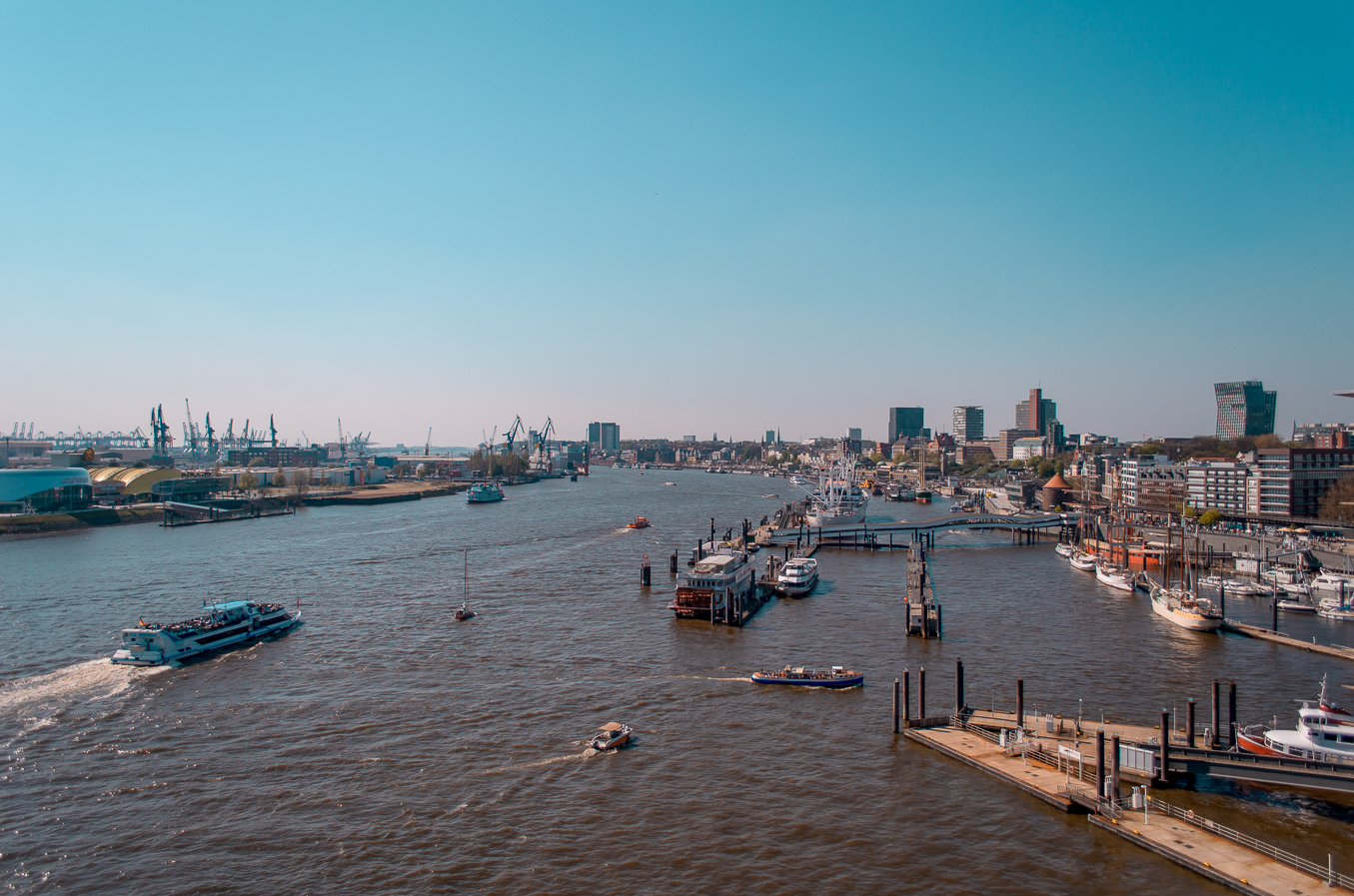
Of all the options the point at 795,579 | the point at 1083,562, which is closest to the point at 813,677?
the point at 795,579

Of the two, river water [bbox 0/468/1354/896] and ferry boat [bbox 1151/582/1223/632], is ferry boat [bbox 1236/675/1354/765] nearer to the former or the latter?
river water [bbox 0/468/1354/896]

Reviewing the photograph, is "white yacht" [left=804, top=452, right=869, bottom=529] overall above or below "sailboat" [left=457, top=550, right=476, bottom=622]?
above

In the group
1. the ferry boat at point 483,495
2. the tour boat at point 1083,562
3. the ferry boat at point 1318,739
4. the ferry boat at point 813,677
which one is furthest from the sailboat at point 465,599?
the ferry boat at point 483,495

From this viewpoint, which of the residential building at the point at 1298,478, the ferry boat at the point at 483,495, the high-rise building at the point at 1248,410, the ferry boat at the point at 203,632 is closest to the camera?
the ferry boat at the point at 203,632

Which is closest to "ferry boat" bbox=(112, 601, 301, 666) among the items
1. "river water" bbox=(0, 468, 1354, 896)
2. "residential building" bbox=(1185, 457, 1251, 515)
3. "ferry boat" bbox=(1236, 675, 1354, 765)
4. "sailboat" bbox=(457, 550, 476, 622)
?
"river water" bbox=(0, 468, 1354, 896)

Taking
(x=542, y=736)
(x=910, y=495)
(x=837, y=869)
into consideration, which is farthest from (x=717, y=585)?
(x=910, y=495)

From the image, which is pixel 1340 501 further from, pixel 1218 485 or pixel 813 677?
pixel 813 677

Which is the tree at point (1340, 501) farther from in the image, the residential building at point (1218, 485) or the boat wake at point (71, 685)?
the boat wake at point (71, 685)

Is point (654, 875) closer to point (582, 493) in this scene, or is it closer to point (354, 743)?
point (354, 743)
